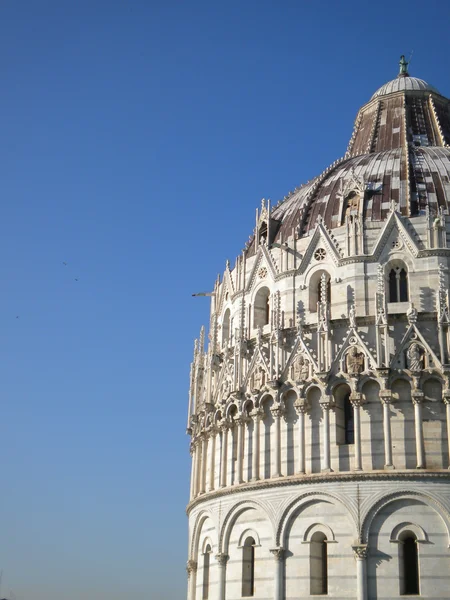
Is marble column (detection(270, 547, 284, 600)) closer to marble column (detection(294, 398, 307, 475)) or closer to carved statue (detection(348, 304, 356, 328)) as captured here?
marble column (detection(294, 398, 307, 475))

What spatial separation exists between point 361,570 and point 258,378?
950cm

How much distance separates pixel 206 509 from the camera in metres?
38.0

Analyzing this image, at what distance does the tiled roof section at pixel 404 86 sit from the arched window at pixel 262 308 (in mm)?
17992

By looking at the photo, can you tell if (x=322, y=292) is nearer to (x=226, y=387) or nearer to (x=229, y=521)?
(x=226, y=387)

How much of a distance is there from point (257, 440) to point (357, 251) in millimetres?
9239

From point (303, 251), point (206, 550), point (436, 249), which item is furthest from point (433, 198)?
point (206, 550)

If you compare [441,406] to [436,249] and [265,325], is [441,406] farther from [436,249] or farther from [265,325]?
[265,325]

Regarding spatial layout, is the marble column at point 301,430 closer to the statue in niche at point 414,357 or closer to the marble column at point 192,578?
the statue in niche at point 414,357

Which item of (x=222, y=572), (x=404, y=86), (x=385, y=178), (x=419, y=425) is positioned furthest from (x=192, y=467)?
(x=404, y=86)

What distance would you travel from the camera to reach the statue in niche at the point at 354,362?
112ft

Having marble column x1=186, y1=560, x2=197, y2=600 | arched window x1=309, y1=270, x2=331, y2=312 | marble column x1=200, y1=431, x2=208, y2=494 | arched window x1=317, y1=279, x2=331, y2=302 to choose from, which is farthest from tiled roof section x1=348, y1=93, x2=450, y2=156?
marble column x1=186, y1=560, x2=197, y2=600

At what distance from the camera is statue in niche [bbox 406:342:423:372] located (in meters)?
33.4

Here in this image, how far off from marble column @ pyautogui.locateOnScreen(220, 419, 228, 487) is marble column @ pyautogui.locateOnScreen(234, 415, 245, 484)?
729 mm

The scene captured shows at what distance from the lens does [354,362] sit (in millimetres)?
34344
